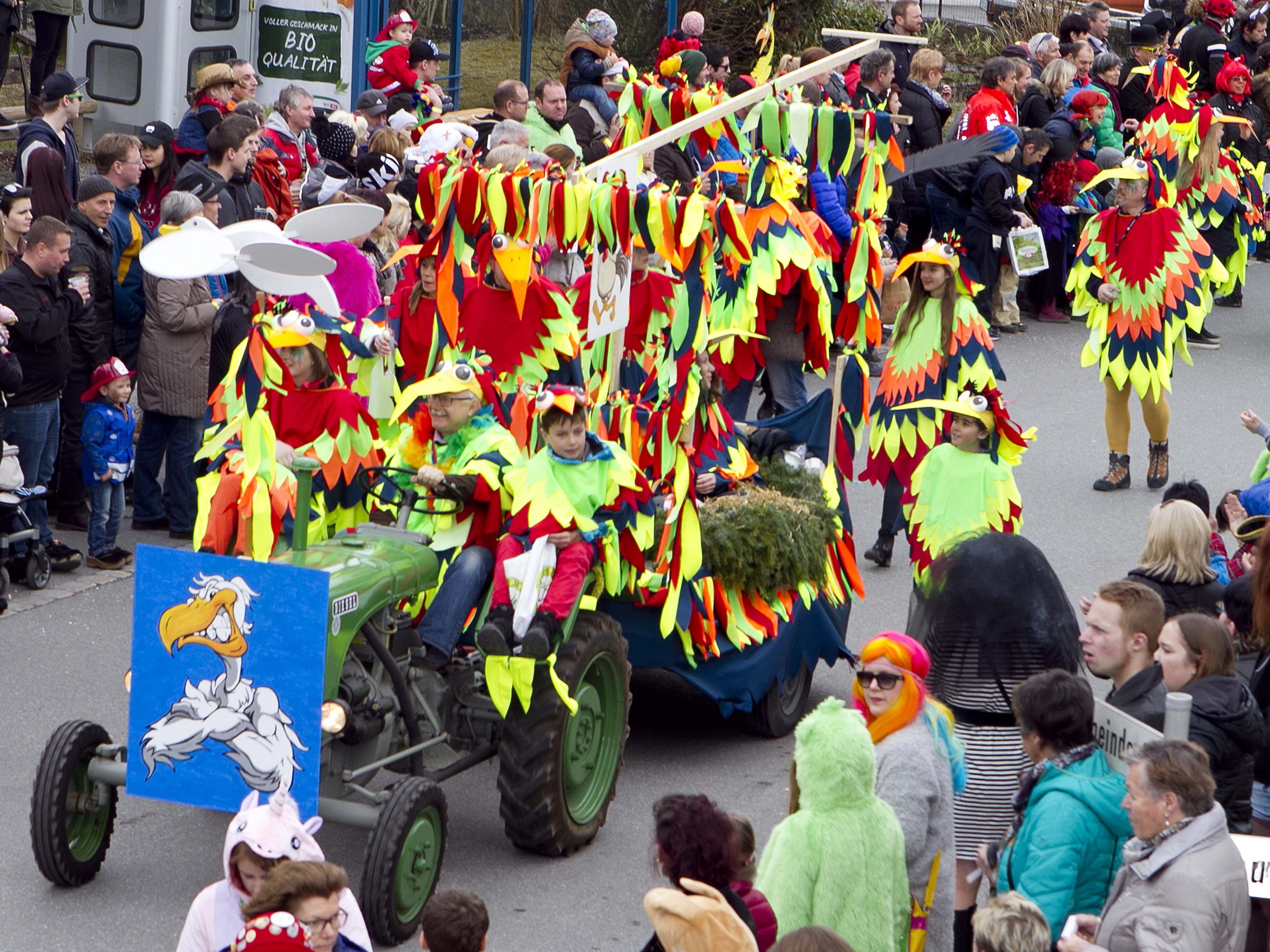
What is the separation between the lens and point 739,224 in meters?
6.57

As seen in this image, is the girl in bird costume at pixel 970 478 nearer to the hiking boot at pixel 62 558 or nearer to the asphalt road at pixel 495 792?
the asphalt road at pixel 495 792

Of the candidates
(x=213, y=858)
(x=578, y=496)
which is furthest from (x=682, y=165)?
(x=213, y=858)

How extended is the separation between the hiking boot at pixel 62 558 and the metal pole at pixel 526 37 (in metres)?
9.48

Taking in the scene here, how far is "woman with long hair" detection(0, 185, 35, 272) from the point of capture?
8.50 meters

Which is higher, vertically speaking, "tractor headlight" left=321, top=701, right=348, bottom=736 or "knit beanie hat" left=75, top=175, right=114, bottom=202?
"knit beanie hat" left=75, top=175, right=114, bottom=202

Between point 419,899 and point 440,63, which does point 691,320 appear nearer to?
point 419,899

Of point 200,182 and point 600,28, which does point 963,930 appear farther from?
point 600,28

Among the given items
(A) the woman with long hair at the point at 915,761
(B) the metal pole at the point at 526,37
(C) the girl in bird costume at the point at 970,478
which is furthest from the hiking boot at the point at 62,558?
(B) the metal pole at the point at 526,37

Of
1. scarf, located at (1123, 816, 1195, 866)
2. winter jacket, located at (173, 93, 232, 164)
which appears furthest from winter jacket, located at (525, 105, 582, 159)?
scarf, located at (1123, 816, 1195, 866)

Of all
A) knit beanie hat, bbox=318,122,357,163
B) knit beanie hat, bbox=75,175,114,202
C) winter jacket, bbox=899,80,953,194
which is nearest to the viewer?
knit beanie hat, bbox=75,175,114,202

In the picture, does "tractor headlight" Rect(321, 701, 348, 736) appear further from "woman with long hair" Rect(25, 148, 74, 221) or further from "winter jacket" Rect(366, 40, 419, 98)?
"winter jacket" Rect(366, 40, 419, 98)

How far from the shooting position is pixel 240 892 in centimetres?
424

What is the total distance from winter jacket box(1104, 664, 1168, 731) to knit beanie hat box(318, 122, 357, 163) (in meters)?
8.44

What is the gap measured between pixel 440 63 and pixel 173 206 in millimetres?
8201
